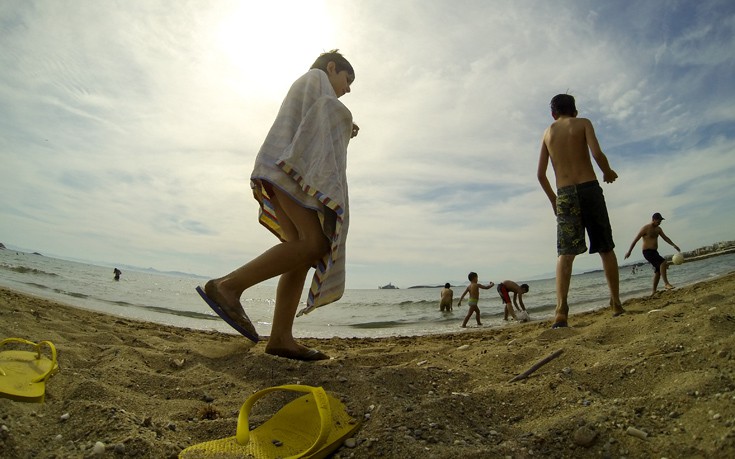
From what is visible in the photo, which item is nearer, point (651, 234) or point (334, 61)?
point (334, 61)

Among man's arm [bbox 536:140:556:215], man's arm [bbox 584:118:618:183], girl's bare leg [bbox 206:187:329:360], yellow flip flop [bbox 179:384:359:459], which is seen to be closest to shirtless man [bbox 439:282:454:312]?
man's arm [bbox 536:140:556:215]

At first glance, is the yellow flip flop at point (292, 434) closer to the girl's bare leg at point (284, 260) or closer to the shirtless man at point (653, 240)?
the girl's bare leg at point (284, 260)

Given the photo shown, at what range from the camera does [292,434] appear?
1.43 m

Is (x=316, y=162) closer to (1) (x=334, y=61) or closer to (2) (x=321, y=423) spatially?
(1) (x=334, y=61)

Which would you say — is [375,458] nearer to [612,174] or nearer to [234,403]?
[234,403]

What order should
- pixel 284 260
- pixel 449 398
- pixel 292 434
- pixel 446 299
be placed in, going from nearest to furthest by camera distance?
pixel 292 434 → pixel 449 398 → pixel 284 260 → pixel 446 299

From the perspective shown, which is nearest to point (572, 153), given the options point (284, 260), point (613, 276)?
point (613, 276)

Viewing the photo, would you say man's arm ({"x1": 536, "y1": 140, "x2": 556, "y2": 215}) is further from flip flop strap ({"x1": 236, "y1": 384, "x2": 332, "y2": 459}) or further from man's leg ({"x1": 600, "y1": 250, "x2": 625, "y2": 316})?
flip flop strap ({"x1": 236, "y1": 384, "x2": 332, "y2": 459})

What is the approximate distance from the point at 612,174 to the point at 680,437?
3.01 metres

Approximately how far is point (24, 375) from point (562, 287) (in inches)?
143

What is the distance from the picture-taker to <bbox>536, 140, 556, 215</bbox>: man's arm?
394 centimetres

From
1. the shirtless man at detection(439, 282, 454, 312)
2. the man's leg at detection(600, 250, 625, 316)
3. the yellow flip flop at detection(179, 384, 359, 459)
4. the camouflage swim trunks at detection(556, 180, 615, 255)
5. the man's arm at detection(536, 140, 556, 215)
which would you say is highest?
Result: the man's arm at detection(536, 140, 556, 215)

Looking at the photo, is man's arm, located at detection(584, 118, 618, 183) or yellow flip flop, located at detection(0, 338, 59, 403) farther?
man's arm, located at detection(584, 118, 618, 183)

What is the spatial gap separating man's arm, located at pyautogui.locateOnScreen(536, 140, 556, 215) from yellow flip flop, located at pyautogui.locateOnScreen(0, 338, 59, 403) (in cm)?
393
